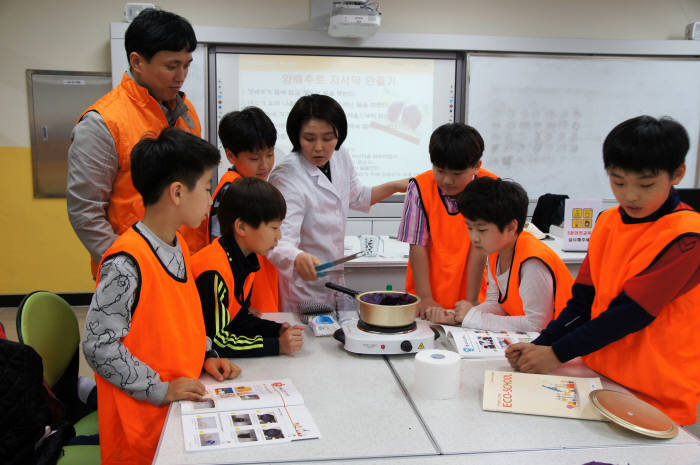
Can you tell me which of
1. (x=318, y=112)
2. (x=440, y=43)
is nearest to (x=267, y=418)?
(x=318, y=112)

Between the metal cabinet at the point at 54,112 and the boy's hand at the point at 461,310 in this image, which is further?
the metal cabinet at the point at 54,112

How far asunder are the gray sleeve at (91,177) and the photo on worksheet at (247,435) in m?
0.91

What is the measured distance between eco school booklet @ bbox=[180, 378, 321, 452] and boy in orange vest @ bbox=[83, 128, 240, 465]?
0.06 metres

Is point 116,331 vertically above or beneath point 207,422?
above

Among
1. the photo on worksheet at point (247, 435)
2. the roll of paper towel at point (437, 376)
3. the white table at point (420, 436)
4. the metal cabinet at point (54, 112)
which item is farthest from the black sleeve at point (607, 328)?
the metal cabinet at point (54, 112)

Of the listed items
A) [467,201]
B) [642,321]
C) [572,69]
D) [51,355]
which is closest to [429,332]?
[467,201]

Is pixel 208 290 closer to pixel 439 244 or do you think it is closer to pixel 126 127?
pixel 126 127

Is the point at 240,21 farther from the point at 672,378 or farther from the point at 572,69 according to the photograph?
the point at 672,378

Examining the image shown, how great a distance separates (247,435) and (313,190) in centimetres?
110

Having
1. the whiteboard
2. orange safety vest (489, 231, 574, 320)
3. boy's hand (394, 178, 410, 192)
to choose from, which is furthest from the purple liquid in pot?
the whiteboard

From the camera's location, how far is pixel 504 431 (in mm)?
1153

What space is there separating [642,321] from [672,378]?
15 cm

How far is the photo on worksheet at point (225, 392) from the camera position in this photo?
4.21ft

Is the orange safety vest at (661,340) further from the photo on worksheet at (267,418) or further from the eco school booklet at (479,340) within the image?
the photo on worksheet at (267,418)
